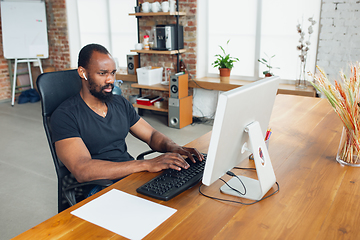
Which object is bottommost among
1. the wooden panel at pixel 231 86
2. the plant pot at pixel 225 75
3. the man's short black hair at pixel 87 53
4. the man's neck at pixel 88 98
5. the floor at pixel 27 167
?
the floor at pixel 27 167

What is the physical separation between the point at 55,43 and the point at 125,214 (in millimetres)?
6049

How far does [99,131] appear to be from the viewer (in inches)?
69.9

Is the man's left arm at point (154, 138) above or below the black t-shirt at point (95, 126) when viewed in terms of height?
below

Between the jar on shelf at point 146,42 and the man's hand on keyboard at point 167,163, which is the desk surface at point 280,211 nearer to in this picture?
the man's hand on keyboard at point 167,163

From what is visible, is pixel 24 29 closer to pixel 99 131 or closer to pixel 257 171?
pixel 99 131

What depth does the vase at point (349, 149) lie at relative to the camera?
1447 mm

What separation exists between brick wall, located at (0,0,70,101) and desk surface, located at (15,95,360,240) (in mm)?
5510

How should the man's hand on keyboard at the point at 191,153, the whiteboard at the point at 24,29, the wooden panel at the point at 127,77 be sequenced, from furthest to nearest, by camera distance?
1. the whiteboard at the point at 24,29
2. the wooden panel at the point at 127,77
3. the man's hand on keyboard at the point at 191,153

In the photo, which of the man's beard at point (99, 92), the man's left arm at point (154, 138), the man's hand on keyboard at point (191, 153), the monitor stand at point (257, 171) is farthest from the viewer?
the man's left arm at point (154, 138)

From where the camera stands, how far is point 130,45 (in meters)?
5.74

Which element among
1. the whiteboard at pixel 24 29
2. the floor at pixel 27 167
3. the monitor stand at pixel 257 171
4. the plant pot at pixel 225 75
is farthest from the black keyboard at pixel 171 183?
the whiteboard at pixel 24 29

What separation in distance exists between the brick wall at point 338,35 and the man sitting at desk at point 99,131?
275 cm

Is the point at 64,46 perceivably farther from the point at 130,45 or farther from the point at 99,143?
the point at 99,143

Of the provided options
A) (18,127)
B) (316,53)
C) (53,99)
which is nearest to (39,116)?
(18,127)
